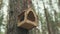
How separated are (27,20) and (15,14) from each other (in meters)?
0.16

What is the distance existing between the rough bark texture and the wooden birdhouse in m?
0.05

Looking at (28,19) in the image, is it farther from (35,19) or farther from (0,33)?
(0,33)

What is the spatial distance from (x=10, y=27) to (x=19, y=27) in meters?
0.11

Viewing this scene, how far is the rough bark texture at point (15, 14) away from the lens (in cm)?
209

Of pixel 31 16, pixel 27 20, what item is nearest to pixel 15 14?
pixel 27 20

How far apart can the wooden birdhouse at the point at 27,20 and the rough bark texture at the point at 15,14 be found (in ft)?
0.17

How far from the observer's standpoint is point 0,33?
8.70 metres

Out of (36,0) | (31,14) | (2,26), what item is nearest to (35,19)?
(31,14)

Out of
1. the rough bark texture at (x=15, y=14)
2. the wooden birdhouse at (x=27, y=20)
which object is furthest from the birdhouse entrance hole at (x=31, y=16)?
the rough bark texture at (x=15, y=14)

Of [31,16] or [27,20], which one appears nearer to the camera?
[27,20]

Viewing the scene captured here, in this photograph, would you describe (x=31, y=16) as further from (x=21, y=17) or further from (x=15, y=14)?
(x=15, y=14)

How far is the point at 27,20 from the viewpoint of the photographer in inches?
86.6

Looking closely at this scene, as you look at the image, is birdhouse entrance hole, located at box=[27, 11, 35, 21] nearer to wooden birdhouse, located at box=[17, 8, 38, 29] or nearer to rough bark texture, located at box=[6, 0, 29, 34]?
wooden birdhouse, located at box=[17, 8, 38, 29]

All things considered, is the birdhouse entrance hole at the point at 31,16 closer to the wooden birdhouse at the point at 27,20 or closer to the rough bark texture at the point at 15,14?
the wooden birdhouse at the point at 27,20
